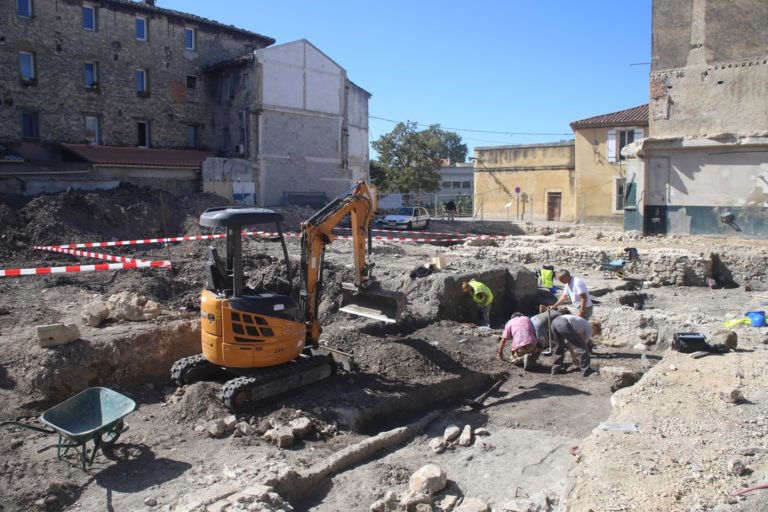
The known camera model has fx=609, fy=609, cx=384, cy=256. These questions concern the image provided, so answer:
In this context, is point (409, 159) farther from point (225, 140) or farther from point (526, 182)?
point (225, 140)

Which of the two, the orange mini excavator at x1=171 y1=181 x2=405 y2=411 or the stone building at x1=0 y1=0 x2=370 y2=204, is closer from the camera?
the orange mini excavator at x1=171 y1=181 x2=405 y2=411

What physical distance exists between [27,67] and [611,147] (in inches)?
1098

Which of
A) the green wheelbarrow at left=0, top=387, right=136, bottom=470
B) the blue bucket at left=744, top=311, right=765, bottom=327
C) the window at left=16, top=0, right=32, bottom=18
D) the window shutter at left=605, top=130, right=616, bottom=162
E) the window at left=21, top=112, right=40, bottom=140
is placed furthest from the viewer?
the window shutter at left=605, top=130, right=616, bottom=162

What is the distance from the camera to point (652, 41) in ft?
65.2

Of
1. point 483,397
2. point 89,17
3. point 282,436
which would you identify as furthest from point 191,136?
point 282,436

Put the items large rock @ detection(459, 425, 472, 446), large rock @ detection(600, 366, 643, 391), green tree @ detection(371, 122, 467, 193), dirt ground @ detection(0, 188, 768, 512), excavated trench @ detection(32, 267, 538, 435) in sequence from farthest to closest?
green tree @ detection(371, 122, 467, 193)
large rock @ detection(600, 366, 643, 391)
excavated trench @ detection(32, 267, 538, 435)
large rock @ detection(459, 425, 472, 446)
dirt ground @ detection(0, 188, 768, 512)

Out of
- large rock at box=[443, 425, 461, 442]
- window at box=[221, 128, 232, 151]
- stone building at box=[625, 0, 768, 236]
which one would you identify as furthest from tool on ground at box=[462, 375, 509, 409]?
window at box=[221, 128, 232, 151]

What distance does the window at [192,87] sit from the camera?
104 feet

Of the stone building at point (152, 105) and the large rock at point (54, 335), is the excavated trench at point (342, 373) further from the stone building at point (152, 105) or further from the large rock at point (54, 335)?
the stone building at point (152, 105)

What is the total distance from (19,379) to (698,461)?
7.10 metres

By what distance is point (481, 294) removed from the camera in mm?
11570

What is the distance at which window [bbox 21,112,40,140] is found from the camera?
1054 inches

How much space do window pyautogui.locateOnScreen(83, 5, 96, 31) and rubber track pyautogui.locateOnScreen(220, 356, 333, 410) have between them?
26878mm

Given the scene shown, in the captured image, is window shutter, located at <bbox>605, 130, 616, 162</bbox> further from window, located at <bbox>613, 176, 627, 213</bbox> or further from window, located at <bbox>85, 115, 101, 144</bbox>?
window, located at <bbox>85, 115, 101, 144</bbox>
